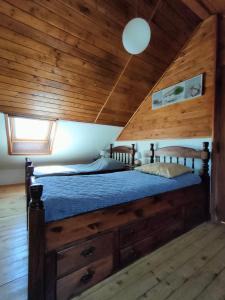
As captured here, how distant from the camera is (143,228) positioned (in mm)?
1705

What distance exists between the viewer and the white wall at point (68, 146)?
3.93 meters

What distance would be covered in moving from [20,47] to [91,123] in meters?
2.05

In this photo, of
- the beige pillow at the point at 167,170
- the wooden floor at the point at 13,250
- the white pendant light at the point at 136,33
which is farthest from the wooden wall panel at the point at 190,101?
the wooden floor at the point at 13,250

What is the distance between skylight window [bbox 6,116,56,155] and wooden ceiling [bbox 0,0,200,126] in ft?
1.49

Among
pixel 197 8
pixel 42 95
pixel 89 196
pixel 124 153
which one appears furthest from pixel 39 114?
pixel 197 8

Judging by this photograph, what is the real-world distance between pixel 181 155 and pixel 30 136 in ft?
10.7

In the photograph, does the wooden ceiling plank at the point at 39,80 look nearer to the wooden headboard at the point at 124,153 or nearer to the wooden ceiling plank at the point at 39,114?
the wooden ceiling plank at the point at 39,114

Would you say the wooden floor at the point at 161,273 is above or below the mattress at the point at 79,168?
below

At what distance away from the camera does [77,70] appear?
276 centimetres

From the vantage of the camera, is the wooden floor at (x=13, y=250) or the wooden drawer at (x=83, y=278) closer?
the wooden drawer at (x=83, y=278)

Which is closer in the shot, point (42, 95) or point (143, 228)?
point (143, 228)

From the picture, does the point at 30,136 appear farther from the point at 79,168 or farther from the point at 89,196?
the point at 89,196

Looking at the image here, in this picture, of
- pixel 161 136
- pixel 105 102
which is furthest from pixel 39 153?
pixel 161 136

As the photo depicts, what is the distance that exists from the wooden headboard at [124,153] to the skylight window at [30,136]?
158 cm
